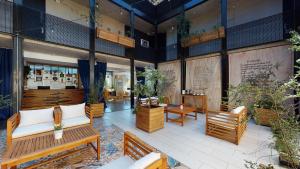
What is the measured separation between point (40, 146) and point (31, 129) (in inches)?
35.4

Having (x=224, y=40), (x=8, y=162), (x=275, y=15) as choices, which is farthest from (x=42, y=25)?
(x=275, y=15)

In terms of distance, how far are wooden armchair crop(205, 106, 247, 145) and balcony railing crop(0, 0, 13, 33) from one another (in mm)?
6159

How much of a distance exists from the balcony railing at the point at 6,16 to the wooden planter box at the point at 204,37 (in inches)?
253

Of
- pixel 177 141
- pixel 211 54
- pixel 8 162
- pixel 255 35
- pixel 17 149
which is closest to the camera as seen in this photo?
pixel 8 162

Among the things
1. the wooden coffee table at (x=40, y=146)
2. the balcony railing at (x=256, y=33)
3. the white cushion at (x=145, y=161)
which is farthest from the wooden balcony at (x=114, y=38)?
the white cushion at (x=145, y=161)

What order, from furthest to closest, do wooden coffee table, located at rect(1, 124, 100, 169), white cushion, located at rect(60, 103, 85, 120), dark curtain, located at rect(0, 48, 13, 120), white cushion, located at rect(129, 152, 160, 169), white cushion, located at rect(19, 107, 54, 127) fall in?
dark curtain, located at rect(0, 48, 13, 120), white cushion, located at rect(60, 103, 85, 120), white cushion, located at rect(19, 107, 54, 127), wooden coffee table, located at rect(1, 124, 100, 169), white cushion, located at rect(129, 152, 160, 169)

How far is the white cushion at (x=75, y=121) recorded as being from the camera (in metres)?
3.02

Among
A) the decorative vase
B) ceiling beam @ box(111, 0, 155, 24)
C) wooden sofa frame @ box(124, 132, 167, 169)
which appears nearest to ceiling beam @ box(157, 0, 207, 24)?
ceiling beam @ box(111, 0, 155, 24)

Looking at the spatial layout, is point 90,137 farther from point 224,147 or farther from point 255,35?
point 255,35

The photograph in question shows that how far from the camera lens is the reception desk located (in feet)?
18.4

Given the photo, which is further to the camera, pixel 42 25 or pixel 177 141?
pixel 42 25

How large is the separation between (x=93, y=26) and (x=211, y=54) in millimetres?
5242

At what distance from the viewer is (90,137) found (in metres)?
2.34

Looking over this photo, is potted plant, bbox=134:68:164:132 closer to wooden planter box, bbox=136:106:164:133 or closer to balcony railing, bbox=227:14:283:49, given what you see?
wooden planter box, bbox=136:106:164:133
